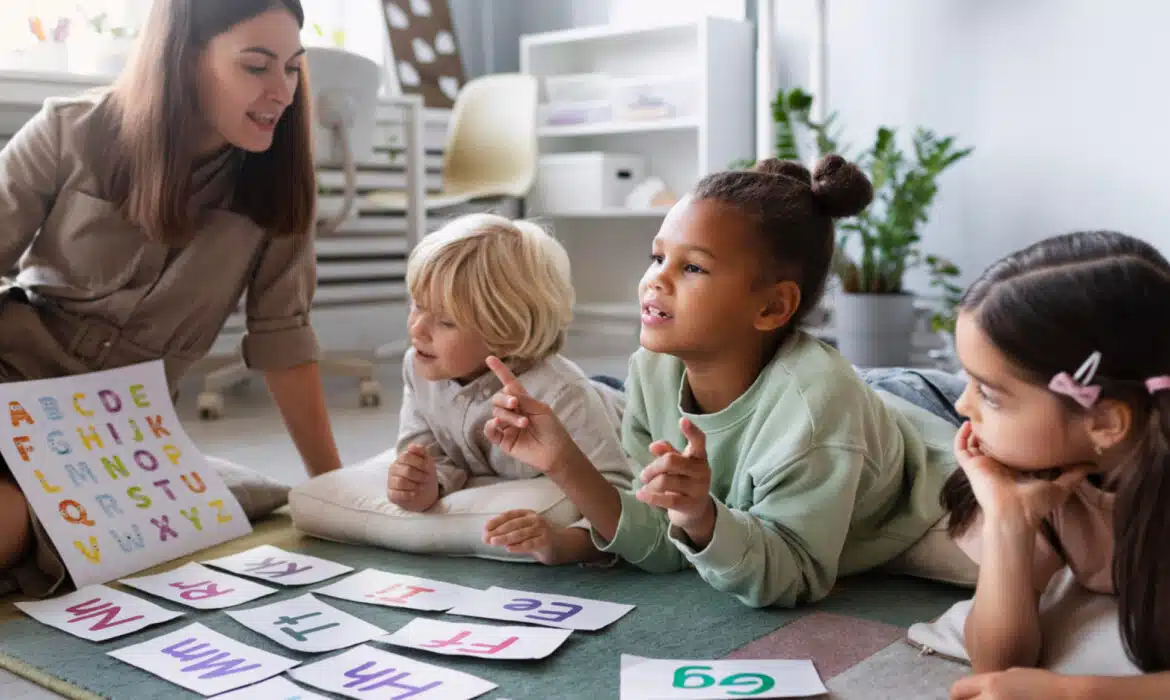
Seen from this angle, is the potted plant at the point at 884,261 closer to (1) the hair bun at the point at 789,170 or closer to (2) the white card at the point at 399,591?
(1) the hair bun at the point at 789,170

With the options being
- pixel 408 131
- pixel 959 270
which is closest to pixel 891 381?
pixel 959 270

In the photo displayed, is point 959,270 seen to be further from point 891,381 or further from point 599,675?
point 599,675

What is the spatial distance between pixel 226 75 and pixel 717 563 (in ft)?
3.21

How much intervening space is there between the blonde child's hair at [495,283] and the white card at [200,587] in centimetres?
44

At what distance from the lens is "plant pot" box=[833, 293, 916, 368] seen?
3416 millimetres

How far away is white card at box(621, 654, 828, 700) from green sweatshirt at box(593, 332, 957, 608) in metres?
0.13

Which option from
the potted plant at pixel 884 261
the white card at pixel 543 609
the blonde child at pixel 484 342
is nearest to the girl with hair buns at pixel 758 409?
the white card at pixel 543 609

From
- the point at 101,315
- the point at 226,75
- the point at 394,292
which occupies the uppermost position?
the point at 226,75

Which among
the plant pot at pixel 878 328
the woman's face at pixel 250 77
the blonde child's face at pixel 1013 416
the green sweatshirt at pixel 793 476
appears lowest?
the plant pot at pixel 878 328

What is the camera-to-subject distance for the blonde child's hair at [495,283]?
1.60 metres

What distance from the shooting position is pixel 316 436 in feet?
6.36

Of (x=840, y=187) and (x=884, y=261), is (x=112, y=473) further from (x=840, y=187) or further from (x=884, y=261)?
(x=884, y=261)

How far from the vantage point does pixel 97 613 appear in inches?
54.2

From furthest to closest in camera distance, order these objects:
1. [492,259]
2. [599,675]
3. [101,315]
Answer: [101,315] → [492,259] → [599,675]
